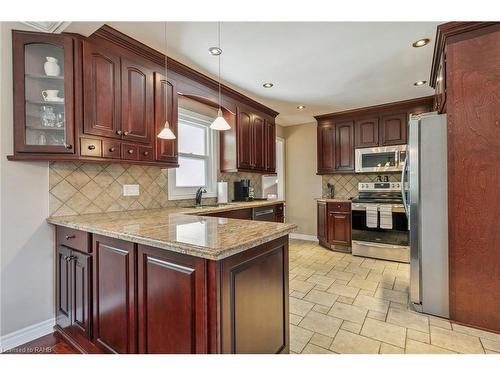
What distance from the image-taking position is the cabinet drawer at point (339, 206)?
418cm

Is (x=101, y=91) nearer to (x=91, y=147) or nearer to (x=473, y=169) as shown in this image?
(x=91, y=147)

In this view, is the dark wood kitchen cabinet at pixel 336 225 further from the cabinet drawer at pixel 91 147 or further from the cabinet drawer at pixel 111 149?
the cabinet drawer at pixel 91 147

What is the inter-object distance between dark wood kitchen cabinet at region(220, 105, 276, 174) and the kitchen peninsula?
218 centimetres

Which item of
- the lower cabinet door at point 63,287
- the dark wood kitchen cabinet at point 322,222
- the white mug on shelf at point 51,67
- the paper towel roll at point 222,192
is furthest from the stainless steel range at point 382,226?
the white mug on shelf at point 51,67

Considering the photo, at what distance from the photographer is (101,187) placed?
227cm

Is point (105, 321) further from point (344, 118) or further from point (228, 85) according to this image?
point (344, 118)

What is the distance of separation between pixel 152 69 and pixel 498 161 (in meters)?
3.05

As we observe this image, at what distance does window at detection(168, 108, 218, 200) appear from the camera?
3.12 meters

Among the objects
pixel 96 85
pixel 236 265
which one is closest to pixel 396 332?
pixel 236 265

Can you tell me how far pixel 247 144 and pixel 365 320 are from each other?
2647 mm

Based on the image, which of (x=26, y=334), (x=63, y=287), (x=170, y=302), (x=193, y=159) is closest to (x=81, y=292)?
(x=63, y=287)

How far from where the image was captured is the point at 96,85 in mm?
1951

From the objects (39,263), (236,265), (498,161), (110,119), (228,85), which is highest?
(228,85)

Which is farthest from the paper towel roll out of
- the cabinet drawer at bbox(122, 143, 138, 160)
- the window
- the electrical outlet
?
the cabinet drawer at bbox(122, 143, 138, 160)
